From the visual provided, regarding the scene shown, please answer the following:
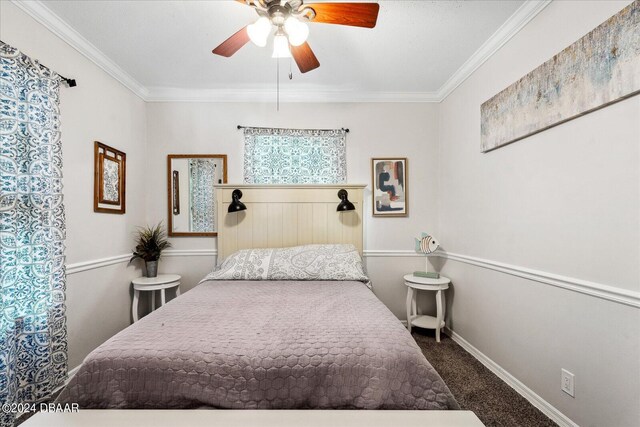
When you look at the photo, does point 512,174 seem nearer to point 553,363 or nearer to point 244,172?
point 553,363

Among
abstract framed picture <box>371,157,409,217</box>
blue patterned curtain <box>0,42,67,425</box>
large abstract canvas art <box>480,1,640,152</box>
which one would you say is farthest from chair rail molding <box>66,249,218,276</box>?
large abstract canvas art <box>480,1,640,152</box>

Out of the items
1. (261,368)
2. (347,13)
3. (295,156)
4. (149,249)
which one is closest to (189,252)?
(149,249)

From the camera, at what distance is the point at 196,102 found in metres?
3.37

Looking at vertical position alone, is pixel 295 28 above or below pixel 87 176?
above

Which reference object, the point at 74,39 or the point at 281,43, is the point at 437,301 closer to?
the point at 281,43

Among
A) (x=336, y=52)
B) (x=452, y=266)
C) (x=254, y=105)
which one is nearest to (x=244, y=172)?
(x=254, y=105)

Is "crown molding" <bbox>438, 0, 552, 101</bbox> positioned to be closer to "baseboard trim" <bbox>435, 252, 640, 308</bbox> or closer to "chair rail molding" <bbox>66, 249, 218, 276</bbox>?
"baseboard trim" <bbox>435, 252, 640, 308</bbox>

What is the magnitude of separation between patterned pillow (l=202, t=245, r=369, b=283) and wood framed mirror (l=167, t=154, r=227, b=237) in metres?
0.72

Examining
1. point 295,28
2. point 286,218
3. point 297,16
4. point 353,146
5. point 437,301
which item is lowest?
point 437,301

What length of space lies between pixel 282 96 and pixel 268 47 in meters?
0.84

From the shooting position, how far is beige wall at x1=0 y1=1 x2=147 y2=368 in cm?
210

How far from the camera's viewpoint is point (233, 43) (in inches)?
74.1

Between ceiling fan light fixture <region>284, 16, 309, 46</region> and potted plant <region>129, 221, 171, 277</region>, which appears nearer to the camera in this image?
ceiling fan light fixture <region>284, 16, 309, 46</region>

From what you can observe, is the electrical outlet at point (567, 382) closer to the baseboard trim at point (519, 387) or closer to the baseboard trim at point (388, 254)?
the baseboard trim at point (519, 387)
